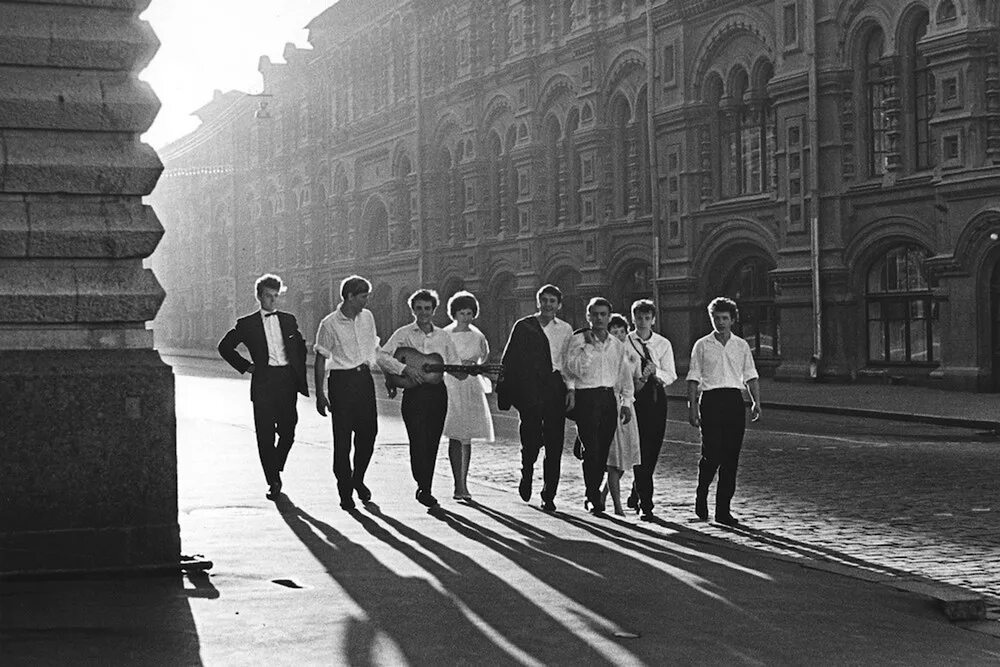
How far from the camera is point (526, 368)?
41.9ft

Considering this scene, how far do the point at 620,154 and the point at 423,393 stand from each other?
28.2 m

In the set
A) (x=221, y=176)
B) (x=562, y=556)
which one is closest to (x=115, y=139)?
(x=562, y=556)

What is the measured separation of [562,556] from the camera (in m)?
9.55

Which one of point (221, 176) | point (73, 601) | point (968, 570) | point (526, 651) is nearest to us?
point (526, 651)

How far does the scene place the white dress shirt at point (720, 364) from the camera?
11.8 metres

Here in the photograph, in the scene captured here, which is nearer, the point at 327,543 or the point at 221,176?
the point at 327,543

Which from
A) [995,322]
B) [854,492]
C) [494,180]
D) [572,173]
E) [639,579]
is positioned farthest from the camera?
[494,180]

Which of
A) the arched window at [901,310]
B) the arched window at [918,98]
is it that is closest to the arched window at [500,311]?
the arched window at [901,310]

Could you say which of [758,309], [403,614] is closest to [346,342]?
[403,614]

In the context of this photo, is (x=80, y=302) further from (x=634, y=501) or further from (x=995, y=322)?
(x=995, y=322)

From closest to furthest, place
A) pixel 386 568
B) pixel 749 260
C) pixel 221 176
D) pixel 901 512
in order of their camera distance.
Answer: pixel 386 568, pixel 901 512, pixel 749 260, pixel 221 176

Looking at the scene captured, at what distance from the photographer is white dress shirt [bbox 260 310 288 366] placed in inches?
520

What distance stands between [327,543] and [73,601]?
99.9 inches

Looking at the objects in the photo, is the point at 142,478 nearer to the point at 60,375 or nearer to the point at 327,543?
the point at 60,375
